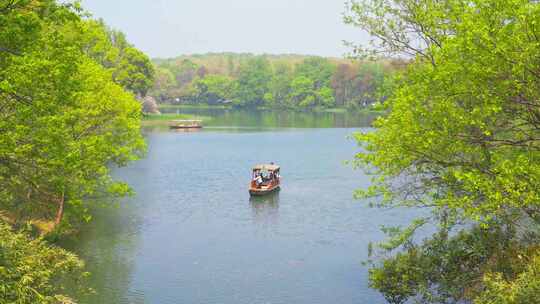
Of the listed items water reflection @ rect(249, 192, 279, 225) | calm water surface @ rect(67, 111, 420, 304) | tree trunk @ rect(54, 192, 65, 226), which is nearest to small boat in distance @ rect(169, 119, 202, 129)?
calm water surface @ rect(67, 111, 420, 304)

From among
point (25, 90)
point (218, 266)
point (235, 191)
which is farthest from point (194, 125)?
point (25, 90)

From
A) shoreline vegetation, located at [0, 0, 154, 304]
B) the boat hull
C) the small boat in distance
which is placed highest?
shoreline vegetation, located at [0, 0, 154, 304]

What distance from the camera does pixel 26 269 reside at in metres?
16.6

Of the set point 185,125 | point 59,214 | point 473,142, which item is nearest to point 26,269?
point 473,142

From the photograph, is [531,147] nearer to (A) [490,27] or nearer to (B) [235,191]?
(A) [490,27]

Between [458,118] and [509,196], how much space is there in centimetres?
349

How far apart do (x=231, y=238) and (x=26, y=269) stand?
2608 centimetres

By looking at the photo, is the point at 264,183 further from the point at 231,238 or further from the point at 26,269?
the point at 26,269

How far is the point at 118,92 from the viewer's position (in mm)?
43625

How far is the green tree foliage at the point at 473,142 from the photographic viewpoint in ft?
63.9

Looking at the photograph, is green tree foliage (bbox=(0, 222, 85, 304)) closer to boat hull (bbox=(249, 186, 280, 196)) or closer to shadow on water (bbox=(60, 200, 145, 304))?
shadow on water (bbox=(60, 200, 145, 304))

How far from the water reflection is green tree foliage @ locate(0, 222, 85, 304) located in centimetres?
2869

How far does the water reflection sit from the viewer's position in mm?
47794

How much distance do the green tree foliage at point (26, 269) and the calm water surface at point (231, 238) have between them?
11538 mm
